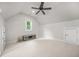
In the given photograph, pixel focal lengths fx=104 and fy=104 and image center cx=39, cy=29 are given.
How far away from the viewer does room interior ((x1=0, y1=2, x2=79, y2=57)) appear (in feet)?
5.34

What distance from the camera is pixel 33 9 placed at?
5.58ft

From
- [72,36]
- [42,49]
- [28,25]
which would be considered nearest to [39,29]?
[28,25]

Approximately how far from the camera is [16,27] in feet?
5.54

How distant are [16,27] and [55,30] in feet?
2.11

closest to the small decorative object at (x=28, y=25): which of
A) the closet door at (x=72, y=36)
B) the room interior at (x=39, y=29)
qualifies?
the room interior at (x=39, y=29)

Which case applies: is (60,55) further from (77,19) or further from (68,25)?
(77,19)

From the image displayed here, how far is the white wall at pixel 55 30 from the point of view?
1674mm

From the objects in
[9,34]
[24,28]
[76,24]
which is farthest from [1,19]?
[76,24]

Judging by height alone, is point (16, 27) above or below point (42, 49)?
above

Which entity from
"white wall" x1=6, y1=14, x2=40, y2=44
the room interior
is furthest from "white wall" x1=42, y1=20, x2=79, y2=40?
"white wall" x1=6, y1=14, x2=40, y2=44

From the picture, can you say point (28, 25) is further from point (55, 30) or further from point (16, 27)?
point (55, 30)

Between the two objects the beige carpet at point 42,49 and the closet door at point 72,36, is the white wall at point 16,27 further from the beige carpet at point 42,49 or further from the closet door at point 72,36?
the closet door at point 72,36

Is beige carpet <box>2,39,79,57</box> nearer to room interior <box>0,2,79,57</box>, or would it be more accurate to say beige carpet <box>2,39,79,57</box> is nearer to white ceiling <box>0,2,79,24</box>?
room interior <box>0,2,79,57</box>

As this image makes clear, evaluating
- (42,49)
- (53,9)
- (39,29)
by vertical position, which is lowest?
(42,49)
